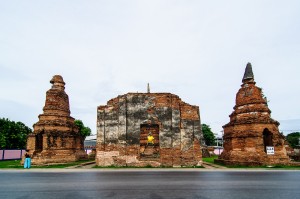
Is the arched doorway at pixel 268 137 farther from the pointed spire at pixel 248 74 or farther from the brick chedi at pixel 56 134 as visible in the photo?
the brick chedi at pixel 56 134

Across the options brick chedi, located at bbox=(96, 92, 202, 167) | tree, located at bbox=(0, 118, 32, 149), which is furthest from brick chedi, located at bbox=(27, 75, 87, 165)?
tree, located at bbox=(0, 118, 32, 149)

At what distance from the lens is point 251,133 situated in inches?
680

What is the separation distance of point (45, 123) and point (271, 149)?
63.5 feet

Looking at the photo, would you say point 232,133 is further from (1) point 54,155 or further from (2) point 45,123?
(2) point 45,123

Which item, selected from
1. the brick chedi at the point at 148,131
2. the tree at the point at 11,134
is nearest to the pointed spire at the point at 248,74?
the brick chedi at the point at 148,131

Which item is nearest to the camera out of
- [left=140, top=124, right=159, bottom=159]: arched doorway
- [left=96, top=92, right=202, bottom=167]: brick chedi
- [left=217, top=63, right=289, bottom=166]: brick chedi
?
[left=96, top=92, right=202, bottom=167]: brick chedi

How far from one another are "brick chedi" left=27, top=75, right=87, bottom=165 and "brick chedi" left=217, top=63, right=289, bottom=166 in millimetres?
14169

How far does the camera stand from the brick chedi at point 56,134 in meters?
19.0

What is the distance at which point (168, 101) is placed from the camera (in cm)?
1670

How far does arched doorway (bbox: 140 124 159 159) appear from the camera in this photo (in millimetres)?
16766

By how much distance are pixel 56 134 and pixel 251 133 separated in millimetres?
16729

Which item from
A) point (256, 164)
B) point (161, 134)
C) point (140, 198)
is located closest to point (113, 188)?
point (140, 198)

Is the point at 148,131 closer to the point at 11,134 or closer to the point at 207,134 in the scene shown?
the point at 11,134

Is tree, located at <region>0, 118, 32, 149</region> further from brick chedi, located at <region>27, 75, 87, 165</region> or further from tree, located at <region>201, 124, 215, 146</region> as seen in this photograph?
tree, located at <region>201, 124, 215, 146</region>
